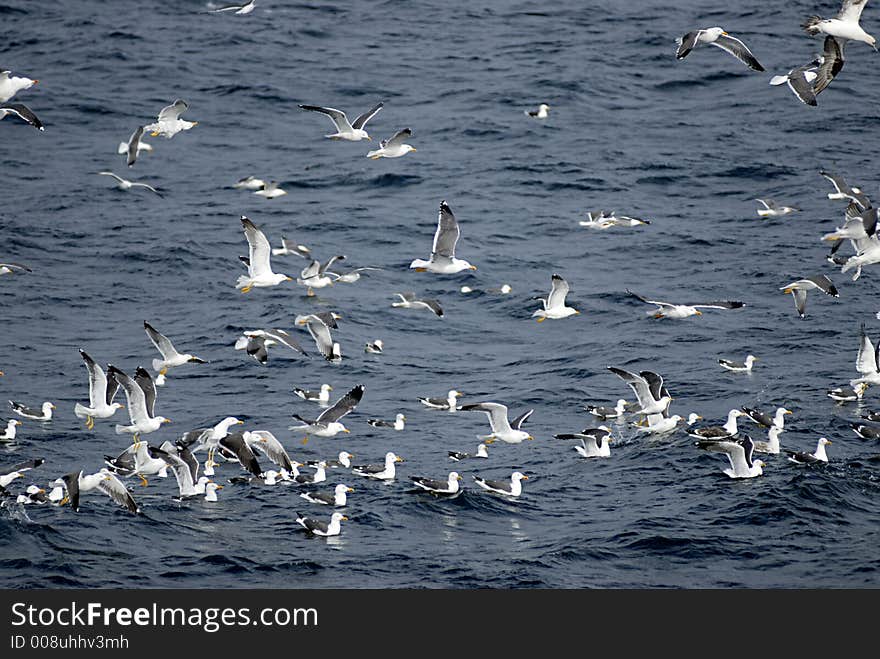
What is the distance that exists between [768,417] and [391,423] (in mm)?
6858

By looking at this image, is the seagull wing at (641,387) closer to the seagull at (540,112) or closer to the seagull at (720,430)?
the seagull at (720,430)

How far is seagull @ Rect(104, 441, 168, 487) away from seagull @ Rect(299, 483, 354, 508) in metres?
2.34

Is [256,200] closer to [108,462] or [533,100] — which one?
[533,100]

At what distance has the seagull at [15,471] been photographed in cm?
2140

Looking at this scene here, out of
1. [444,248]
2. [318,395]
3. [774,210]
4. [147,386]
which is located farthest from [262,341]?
[774,210]

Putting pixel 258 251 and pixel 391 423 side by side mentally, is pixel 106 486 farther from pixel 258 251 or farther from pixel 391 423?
pixel 391 423

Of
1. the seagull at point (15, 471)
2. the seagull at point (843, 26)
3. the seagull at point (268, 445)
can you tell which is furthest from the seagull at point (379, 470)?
the seagull at point (843, 26)

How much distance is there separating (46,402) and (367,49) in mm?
25337

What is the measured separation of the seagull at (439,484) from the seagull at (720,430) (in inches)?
165

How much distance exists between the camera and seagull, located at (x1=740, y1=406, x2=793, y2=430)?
23.3 metres

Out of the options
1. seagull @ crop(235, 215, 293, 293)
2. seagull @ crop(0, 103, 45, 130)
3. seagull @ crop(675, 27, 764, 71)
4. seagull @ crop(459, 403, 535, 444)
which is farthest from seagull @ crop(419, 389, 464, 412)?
seagull @ crop(0, 103, 45, 130)

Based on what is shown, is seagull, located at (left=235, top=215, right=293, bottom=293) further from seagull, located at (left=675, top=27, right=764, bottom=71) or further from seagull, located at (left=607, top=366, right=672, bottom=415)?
seagull, located at (left=675, top=27, right=764, bottom=71)
